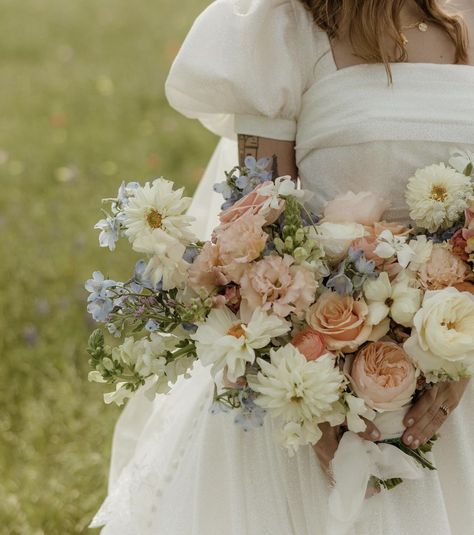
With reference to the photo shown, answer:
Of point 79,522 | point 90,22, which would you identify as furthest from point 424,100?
point 90,22

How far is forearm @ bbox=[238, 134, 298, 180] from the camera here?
2.26m

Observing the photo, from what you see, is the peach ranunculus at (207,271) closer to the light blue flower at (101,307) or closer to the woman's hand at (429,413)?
the light blue flower at (101,307)

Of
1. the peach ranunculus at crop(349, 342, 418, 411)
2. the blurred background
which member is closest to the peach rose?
the peach ranunculus at crop(349, 342, 418, 411)

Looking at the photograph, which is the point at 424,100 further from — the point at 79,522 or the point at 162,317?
the point at 79,522

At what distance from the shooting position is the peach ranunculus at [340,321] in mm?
1810

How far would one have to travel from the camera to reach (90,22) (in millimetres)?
8383

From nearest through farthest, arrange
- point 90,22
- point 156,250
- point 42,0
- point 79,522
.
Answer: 1. point 156,250
2. point 79,522
3. point 90,22
4. point 42,0

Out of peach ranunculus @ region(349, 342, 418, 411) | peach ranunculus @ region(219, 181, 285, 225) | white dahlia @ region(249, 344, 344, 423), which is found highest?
peach ranunculus @ region(219, 181, 285, 225)

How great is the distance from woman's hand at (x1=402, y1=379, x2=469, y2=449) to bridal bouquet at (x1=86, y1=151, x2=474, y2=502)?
0.12 feet

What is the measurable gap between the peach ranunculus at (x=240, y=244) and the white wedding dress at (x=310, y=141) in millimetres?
471

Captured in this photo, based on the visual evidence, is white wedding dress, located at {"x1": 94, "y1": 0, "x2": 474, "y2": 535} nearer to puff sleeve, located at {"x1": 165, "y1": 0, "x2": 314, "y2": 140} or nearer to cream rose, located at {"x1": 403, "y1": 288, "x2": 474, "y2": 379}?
puff sleeve, located at {"x1": 165, "y1": 0, "x2": 314, "y2": 140}

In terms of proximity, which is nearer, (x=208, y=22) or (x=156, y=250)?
(x=156, y=250)

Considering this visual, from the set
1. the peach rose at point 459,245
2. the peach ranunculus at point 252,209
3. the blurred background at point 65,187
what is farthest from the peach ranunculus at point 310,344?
the blurred background at point 65,187

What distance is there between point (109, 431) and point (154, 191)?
1.80 meters
